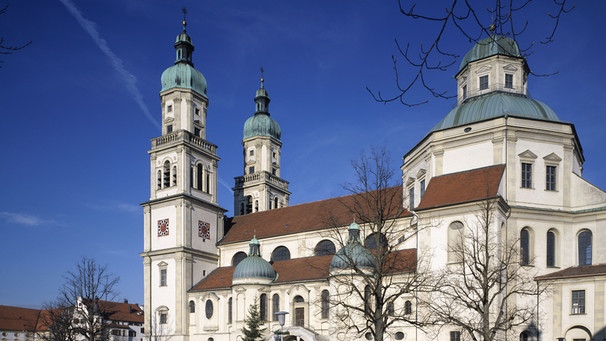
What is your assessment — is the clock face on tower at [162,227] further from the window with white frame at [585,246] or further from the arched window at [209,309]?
the window with white frame at [585,246]

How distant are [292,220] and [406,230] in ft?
53.3

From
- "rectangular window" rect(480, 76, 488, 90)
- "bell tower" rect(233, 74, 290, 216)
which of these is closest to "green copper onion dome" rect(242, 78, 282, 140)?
"bell tower" rect(233, 74, 290, 216)

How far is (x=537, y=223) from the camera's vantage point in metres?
30.6

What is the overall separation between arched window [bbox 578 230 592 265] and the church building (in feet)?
0.17

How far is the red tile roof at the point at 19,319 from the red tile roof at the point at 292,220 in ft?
132

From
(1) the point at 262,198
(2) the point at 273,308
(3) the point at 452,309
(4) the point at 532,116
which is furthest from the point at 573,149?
(1) the point at 262,198

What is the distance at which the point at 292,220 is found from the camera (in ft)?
157

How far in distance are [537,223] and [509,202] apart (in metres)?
1.99

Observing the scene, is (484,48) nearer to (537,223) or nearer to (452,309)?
(537,223)

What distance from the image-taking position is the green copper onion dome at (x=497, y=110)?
3238cm

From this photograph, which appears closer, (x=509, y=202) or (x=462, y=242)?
(x=462, y=242)

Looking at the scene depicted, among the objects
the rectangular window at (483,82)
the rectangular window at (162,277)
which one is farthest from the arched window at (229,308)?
the rectangular window at (483,82)

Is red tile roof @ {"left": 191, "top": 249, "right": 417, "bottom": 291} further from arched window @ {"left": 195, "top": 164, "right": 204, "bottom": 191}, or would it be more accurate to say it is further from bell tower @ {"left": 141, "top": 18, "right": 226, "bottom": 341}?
arched window @ {"left": 195, "top": 164, "right": 204, "bottom": 191}

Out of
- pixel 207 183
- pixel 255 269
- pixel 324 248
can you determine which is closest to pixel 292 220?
pixel 324 248
